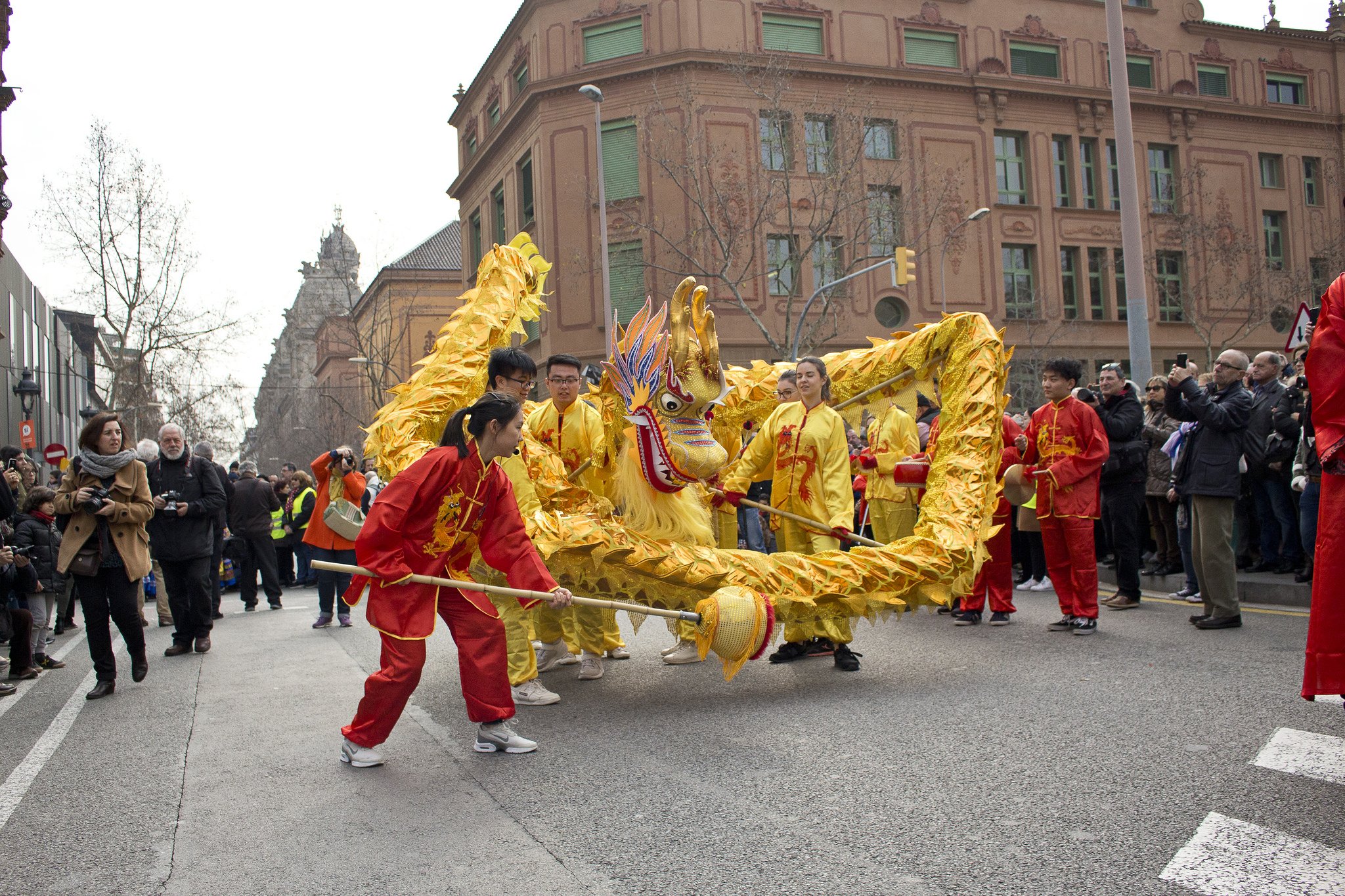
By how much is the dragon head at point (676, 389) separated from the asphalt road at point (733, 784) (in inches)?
50.3

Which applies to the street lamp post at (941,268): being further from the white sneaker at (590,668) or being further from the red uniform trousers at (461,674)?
the red uniform trousers at (461,674)

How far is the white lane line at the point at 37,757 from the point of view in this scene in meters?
4.46

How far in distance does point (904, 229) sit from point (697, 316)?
2407cm

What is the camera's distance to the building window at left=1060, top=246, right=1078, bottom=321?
32.8 m

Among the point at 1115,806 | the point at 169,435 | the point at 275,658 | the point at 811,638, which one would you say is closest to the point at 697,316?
the point at 811,638

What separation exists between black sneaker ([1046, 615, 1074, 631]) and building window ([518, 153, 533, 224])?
87.2 ft

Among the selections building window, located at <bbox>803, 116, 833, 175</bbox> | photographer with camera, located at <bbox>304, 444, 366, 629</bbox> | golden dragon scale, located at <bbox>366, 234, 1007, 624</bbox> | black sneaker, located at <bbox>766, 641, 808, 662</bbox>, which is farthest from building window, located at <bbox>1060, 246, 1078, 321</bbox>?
black sneaker, located at <bbox>766, 641, 808, 662</bbox>

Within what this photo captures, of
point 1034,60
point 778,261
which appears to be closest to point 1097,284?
point 1034,60

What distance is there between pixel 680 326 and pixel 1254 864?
3628 mm

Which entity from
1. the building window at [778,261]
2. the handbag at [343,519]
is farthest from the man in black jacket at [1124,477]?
the building window at [778,261]

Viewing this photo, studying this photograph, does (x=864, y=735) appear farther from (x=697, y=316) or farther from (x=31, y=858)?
(x=31, y=858)

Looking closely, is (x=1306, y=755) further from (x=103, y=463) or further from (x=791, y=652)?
(x=103, y=463)

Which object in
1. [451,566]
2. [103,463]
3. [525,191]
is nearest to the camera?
[451,566]

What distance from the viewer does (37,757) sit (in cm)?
521
